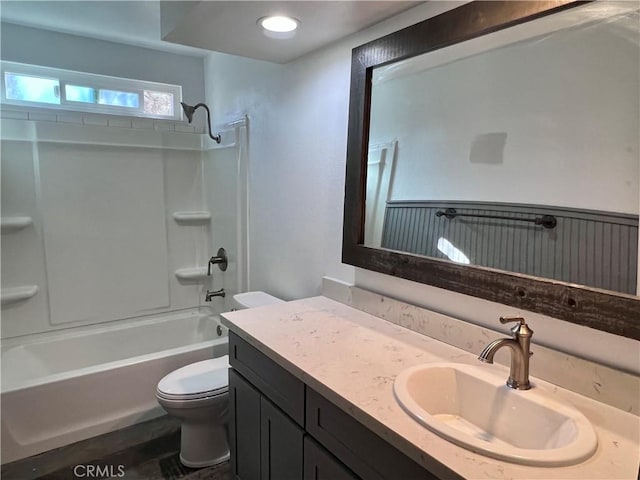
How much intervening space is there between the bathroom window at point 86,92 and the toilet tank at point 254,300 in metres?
1.80

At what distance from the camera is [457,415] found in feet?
4.05

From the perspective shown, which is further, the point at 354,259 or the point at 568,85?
the point at 354,259

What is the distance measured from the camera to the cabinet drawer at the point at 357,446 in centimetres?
94

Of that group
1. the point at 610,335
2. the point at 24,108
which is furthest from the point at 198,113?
the point at 610,335

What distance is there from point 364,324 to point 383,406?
617 millimetres

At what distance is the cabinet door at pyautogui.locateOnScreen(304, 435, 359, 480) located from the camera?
1.14m

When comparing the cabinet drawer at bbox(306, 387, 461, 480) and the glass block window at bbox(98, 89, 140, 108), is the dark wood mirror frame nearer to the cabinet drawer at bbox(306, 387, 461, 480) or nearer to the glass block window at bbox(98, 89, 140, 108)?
the cabinet drawer at bbox(306, 387, 461, 480)

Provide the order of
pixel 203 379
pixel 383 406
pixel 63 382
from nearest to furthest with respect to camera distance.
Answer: pixel 383 406
pixel 203 379
pixel 63 382

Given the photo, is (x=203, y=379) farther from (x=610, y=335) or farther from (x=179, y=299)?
(x=610, y=335)

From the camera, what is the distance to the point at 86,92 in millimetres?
3008

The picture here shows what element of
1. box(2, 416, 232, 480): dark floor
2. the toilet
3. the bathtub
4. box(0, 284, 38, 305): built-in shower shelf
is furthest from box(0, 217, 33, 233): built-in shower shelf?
the toilet

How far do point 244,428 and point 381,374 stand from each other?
2.48 feet

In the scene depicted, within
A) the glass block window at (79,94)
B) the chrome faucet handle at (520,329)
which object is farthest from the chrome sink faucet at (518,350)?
the glass block window at (79,94)

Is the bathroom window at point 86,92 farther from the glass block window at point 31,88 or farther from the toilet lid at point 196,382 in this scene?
the toilet lid at point 196,382
